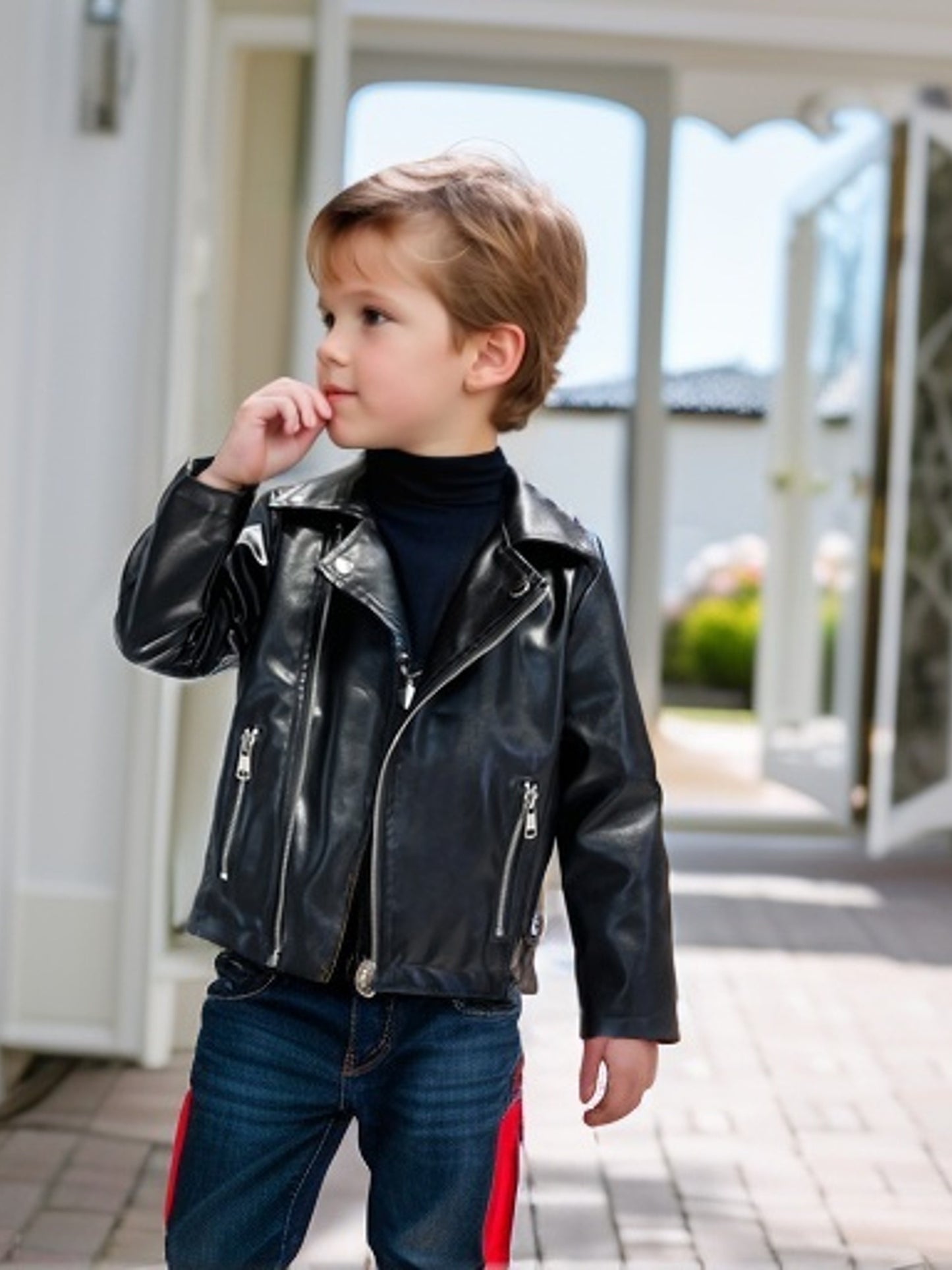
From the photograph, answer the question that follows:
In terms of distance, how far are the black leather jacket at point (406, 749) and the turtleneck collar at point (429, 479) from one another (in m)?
0.02

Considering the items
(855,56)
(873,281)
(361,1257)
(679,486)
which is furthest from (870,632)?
(679,486)

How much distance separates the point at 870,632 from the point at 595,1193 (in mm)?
4600

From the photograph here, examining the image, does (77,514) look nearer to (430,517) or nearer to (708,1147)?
(708,1147)

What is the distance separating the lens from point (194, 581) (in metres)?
1.62

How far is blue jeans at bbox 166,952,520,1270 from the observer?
161 centimetres

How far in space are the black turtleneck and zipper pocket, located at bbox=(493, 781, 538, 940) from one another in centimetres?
13

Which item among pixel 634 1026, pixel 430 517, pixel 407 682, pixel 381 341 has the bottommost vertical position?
pixel 634 1026

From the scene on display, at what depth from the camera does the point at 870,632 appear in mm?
7656

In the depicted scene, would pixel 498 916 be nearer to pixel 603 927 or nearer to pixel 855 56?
pixel 603 927

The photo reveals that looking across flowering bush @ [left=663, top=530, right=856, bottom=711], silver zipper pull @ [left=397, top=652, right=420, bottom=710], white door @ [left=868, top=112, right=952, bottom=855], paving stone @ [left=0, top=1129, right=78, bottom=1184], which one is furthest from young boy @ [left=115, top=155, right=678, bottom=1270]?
flowering bush @ [left=663, top=530, right=856, bottom=711]

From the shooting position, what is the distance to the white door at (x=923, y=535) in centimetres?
722

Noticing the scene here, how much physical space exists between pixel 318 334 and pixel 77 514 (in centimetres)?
57

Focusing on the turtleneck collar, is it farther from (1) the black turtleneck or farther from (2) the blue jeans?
(2) the blue jeans

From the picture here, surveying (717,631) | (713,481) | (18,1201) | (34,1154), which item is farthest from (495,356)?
(713,481)
